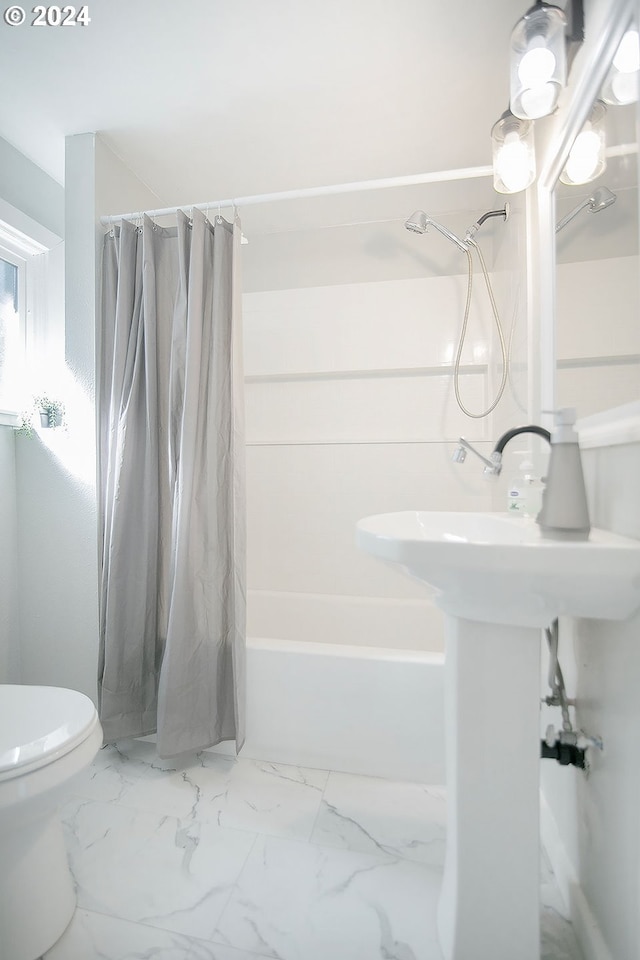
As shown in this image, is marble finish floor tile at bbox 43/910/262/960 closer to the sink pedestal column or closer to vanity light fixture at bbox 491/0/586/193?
the sink pedestal column

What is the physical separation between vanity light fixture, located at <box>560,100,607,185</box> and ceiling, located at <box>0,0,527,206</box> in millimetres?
602

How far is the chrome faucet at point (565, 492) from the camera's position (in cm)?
84

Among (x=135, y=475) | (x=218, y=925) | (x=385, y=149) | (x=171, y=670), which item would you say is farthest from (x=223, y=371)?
(x=218, y=925)

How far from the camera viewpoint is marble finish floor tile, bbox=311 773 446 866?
4.05 ft

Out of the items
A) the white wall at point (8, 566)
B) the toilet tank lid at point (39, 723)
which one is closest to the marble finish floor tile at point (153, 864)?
the toilet tank lid at point (39, 723)

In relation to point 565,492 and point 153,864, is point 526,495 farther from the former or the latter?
point 153,864

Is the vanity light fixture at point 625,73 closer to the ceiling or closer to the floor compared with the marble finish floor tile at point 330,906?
closer to the ceiling

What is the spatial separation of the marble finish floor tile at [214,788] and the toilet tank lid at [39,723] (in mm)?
366

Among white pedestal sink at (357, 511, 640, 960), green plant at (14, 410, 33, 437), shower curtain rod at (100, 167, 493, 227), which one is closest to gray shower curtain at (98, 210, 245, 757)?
shower curtain rod at (100, 167, 493, 227)

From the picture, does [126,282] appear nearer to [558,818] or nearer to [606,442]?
[606,442]

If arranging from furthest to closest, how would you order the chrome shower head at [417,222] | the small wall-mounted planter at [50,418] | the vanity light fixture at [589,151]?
1. the chrome shower head at [417,222]
2. the small wall-mounted planter at [50,418]
3. the vanity light fixture at [589,151]

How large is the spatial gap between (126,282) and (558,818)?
2178 millimetres

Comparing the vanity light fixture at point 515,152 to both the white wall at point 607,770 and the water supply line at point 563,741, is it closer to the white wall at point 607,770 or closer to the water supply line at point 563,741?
the white wall at point 607,770

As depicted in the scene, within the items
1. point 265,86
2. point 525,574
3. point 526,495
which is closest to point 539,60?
point 265,86
